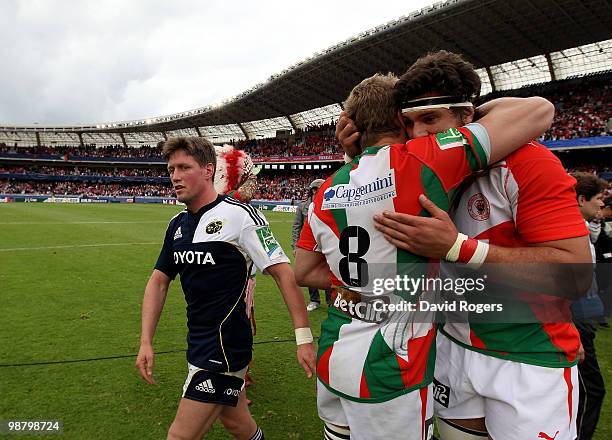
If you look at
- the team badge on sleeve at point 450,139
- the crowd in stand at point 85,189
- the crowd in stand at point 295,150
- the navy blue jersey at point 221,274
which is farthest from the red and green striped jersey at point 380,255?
the crowd in stand at point 85,189

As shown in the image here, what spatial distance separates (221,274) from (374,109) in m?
1.46

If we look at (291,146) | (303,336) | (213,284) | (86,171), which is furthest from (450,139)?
(86,171)

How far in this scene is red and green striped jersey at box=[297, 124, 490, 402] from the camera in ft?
5.01

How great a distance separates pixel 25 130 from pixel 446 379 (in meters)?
85.9

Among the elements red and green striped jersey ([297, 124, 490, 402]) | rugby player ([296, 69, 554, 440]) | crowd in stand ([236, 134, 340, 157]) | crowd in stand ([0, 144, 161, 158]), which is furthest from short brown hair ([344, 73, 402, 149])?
crowd in stand ([0, 144, 161, 158])

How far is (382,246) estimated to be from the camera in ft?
5.21

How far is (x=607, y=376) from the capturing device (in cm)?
Result: 455

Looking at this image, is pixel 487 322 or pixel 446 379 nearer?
pixel 487 322

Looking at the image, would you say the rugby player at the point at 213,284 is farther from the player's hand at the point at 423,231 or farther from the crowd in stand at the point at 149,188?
the crowd in stand at the point at 149,188

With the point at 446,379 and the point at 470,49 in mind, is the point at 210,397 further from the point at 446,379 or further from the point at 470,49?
the point at 470,49

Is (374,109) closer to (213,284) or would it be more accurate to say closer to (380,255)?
(380,255)

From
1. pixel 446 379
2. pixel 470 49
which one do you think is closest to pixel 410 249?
pixel 446 379

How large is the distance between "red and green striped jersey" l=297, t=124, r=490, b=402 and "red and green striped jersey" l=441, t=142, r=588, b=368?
0.66ft

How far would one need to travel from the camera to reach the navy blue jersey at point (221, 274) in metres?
2.51
